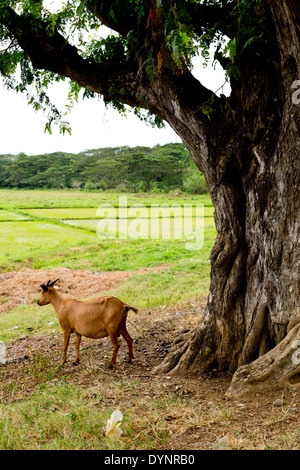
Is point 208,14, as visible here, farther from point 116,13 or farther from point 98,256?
point 98,256

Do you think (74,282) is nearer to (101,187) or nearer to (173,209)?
(173,209)

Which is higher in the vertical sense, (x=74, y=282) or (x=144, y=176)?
(x=144, y=176)

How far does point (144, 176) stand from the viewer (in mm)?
74188

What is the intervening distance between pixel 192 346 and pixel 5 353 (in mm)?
4401

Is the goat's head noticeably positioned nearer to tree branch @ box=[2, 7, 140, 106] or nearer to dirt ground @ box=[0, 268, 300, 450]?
dirt ground @ box=[0, 268, 300, 450]

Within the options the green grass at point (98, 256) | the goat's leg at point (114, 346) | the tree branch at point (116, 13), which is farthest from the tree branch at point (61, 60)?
the green grass at point (98, 256)

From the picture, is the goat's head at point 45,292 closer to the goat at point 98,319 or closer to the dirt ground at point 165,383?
the goat at point 98,319

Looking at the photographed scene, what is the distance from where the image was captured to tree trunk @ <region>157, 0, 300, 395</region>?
210 inches

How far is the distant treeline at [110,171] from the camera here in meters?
73.6

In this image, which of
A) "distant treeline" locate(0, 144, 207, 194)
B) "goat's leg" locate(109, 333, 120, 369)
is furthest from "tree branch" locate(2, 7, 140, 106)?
"distant treeline" locate(0, 144, 207, 194)

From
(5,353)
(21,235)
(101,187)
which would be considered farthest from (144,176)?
(5,353)

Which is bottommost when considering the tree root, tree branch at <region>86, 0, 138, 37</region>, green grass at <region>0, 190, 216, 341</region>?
green grass at <region>0, 190, 216, 341</region>

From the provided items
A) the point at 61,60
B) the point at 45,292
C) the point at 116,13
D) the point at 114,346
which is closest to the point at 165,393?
the point at 114,346

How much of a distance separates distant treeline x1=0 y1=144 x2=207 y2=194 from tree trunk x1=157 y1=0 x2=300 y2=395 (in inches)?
2422
